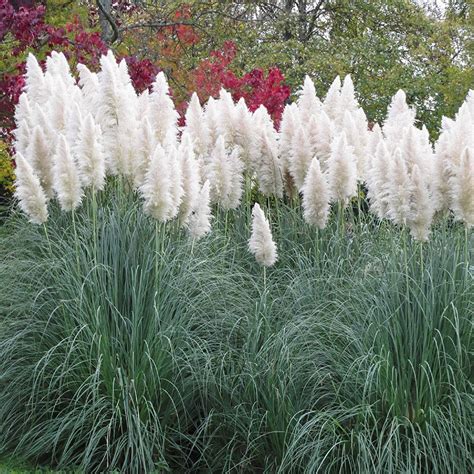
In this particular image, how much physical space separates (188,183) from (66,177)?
2.70ft

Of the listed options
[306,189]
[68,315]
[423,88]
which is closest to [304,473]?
[68,315]

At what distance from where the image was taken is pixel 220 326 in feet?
18.8

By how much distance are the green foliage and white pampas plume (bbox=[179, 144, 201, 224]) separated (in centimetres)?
26

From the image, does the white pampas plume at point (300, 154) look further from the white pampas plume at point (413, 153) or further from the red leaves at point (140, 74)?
the red leaves at point (140, 74)

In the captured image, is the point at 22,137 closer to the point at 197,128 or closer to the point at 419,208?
the point at 197,128

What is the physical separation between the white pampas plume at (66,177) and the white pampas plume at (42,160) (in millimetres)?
404

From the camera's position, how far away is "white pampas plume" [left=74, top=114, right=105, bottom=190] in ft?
19.4

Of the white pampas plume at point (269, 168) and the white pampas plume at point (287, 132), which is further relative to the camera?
the white pampas plume at point (269, 168)

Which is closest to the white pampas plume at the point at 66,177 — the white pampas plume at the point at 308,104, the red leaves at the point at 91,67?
the white pampas plume at the point at 308,104

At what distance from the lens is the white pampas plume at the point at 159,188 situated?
560 centimetres

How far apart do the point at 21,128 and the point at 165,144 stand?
118 centimetres

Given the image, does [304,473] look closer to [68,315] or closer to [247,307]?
[247,307]

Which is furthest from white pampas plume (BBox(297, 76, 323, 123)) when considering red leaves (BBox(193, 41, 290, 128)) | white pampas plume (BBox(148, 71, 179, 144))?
red leaves (BBox(193, 41, 290, 128))

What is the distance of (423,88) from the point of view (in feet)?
59.9
